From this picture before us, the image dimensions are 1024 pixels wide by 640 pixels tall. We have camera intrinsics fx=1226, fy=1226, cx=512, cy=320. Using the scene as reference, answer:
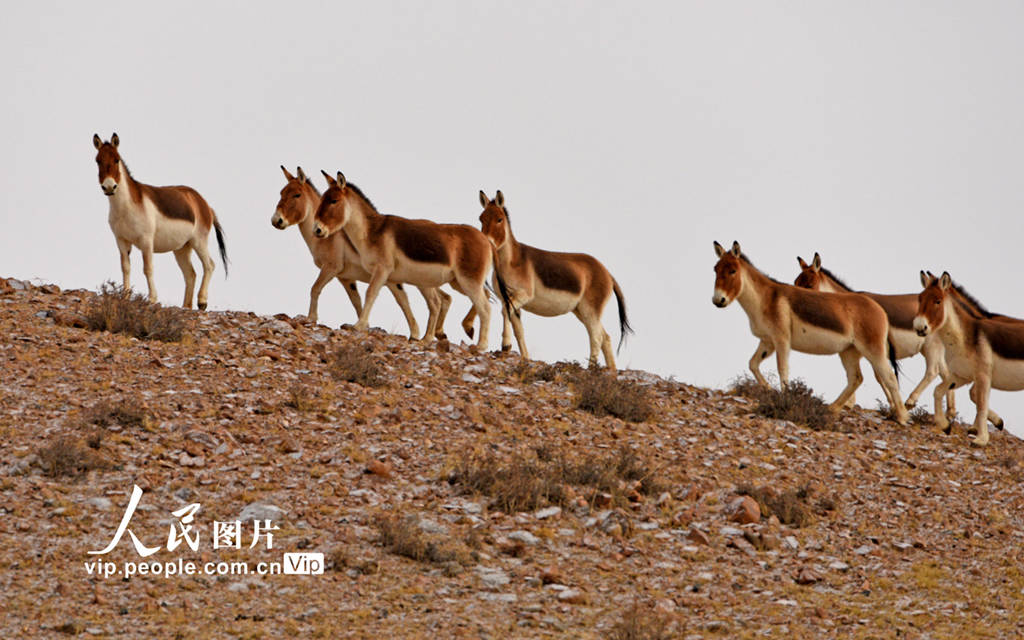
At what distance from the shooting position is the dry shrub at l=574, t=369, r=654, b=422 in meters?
16.2

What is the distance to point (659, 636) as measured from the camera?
9.52 metres

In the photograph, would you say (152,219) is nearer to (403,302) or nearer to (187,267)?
(187,267)

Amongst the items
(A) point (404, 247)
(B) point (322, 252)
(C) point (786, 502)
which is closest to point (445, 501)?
(C) point (786, 502)

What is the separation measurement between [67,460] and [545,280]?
10.2 m

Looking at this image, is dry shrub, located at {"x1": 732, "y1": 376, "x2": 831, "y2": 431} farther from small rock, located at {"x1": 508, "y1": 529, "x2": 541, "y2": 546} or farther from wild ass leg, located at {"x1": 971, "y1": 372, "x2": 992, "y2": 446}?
small rock, located at {"x1": 508, "y1": 529, "x2": 541, "y2": 546}

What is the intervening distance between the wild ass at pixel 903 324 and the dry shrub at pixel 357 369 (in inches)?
336

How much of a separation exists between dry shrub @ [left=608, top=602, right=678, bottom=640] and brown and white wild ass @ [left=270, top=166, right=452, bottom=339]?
995cm

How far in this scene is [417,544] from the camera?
1105 centimetres

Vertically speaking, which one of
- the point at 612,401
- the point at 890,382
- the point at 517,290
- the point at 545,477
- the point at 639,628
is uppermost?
the point at 517,290

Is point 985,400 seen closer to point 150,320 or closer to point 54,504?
point 150,320

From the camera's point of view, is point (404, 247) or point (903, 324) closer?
point (404, 247)

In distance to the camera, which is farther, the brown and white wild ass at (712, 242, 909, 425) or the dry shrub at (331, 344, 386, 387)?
the brown and white wild ass at (712, 242, 909, 425)

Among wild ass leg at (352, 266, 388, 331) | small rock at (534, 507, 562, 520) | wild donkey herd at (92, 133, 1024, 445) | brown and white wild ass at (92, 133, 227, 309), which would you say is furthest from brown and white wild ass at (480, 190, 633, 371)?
small rock at (534, 507, 562, 520)

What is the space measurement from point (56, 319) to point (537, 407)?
6.58 metres
